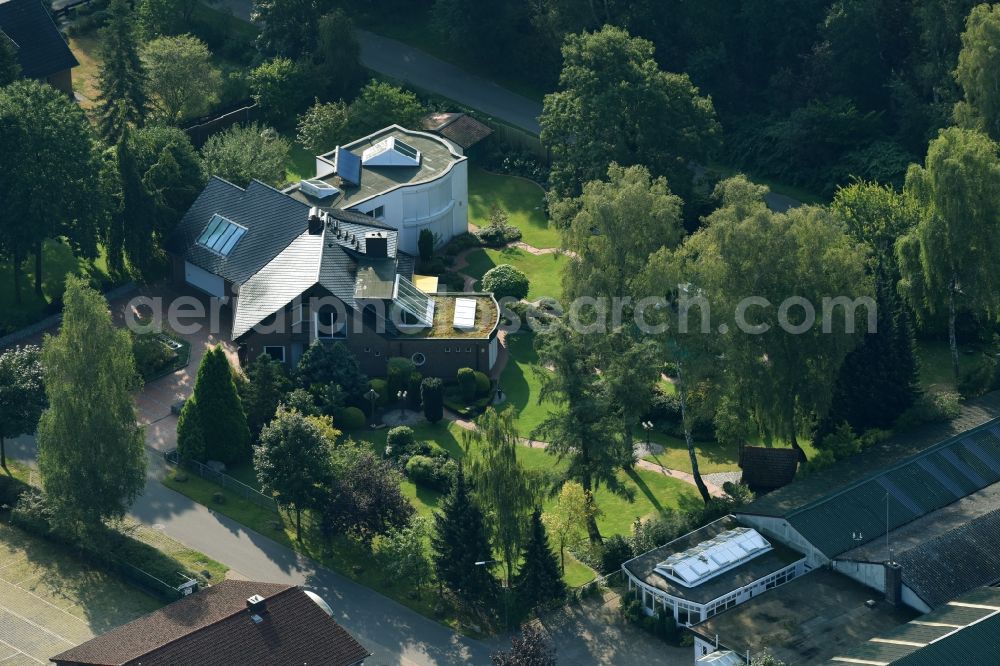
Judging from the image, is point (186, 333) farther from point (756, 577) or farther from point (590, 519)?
point (756, 577)

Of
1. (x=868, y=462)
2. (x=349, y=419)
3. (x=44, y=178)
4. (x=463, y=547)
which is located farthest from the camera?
(x=44, y=178)

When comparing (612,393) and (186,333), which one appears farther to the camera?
(186,333)

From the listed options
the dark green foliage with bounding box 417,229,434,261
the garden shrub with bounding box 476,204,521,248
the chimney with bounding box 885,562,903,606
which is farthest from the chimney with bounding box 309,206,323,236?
the chimney with bounding box 885,562,903,606

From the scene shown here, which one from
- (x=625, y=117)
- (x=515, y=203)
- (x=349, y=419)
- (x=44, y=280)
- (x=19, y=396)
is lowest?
(x=44, y=280)

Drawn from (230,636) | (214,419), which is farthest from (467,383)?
(230,636)

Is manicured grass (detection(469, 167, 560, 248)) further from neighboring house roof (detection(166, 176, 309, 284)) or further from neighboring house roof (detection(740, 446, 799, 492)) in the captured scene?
neighboring house roof (detection(740, 446, 799, 492))

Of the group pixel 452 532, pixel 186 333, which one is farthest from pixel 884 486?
pixel 186 333

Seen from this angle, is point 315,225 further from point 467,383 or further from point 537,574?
point 537,574

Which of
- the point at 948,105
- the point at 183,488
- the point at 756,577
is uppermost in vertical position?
the point at 948,105
